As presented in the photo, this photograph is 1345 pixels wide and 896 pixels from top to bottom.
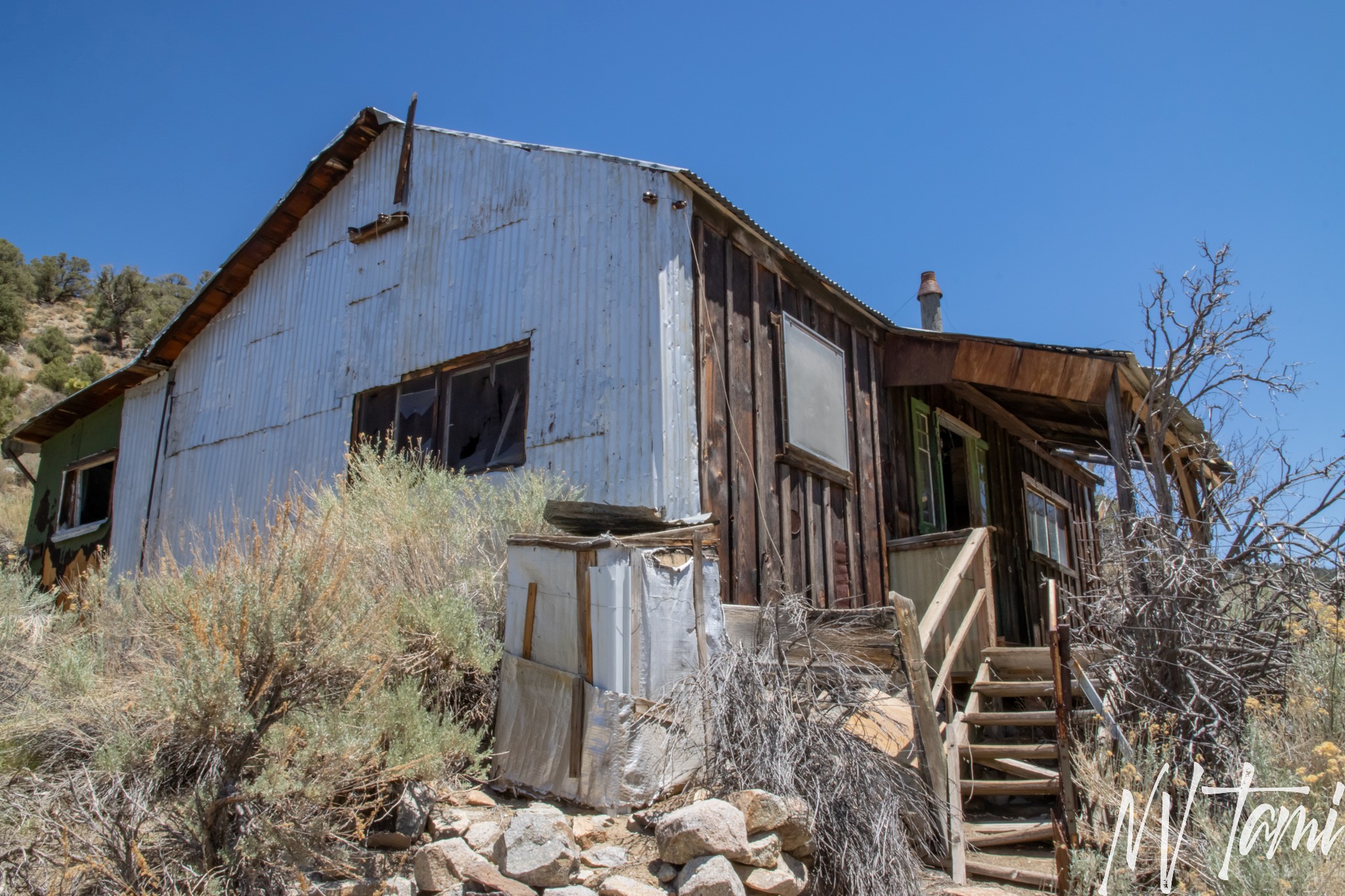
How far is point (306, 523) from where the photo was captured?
800 cm

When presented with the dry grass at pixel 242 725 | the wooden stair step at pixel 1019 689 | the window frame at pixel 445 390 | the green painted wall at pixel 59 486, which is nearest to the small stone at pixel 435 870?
the dry grass at pixel 242 725

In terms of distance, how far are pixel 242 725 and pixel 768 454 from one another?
17.0 feet

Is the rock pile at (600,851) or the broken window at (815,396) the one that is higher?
the broken window at (815,396)

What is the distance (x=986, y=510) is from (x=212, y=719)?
10.6 meters

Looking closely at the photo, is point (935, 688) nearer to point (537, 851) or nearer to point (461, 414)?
point (537, 851)

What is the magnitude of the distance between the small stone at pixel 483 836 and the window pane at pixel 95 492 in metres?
10.8

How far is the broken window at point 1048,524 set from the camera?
14593 mm

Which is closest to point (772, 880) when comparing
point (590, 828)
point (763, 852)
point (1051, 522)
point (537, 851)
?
point (763, 852)

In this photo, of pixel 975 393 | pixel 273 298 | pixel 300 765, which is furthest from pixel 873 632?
pixel 273 298

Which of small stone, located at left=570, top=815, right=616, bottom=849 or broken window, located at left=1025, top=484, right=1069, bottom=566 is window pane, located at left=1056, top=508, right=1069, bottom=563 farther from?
small stone, located at left=570, top=815, right=616, bottom=849

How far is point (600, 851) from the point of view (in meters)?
5.16

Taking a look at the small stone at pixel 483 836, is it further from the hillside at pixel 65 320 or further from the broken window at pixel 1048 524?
the hillside at pixel 65 320

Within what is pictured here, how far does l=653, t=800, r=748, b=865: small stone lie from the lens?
4984 millimetres

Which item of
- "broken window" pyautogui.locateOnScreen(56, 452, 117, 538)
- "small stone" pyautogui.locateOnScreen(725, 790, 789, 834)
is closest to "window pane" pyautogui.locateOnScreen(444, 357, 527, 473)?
"small stone" pyautogui.locateOnScreen(725, 790, 789, 834)
